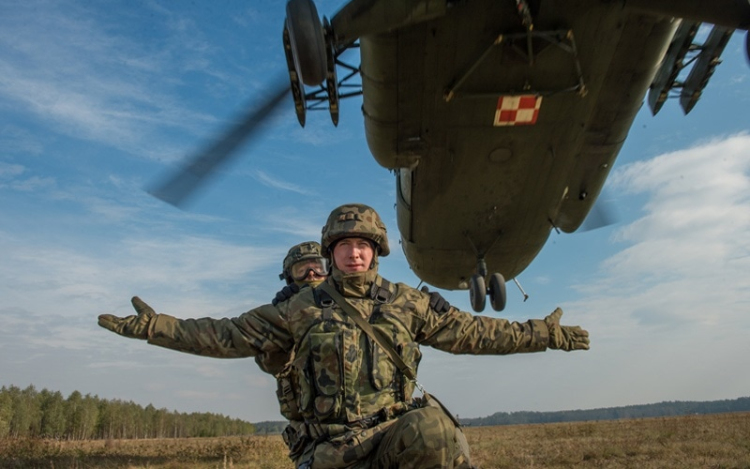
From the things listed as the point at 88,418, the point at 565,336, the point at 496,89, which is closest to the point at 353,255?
the point at 565,336

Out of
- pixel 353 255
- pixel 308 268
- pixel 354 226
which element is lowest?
pixel 353 255

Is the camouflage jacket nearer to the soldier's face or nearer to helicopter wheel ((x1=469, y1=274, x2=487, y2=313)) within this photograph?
the soldier's face

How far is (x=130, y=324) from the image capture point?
3305 millimetres

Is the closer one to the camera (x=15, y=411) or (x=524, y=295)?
(x=524, y=295)

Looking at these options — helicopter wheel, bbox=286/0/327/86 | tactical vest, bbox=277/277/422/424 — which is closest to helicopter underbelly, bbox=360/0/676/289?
helicopter wheel, bbox=286/0/327/86

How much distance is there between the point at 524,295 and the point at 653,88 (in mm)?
3691

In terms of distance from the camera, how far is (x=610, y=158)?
815 cm

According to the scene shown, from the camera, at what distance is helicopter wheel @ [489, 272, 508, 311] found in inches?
340

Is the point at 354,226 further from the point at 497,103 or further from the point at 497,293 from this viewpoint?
the point at 497,293

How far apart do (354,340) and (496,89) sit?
4131mm

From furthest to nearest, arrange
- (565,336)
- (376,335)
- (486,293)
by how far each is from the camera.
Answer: (486,293) → (565,336) → (376,335)

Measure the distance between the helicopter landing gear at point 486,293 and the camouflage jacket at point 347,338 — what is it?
5.03 meters

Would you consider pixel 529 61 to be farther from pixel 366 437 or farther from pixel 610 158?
pixel 366 437

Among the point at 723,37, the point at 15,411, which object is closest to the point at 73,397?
the point at 15,411
